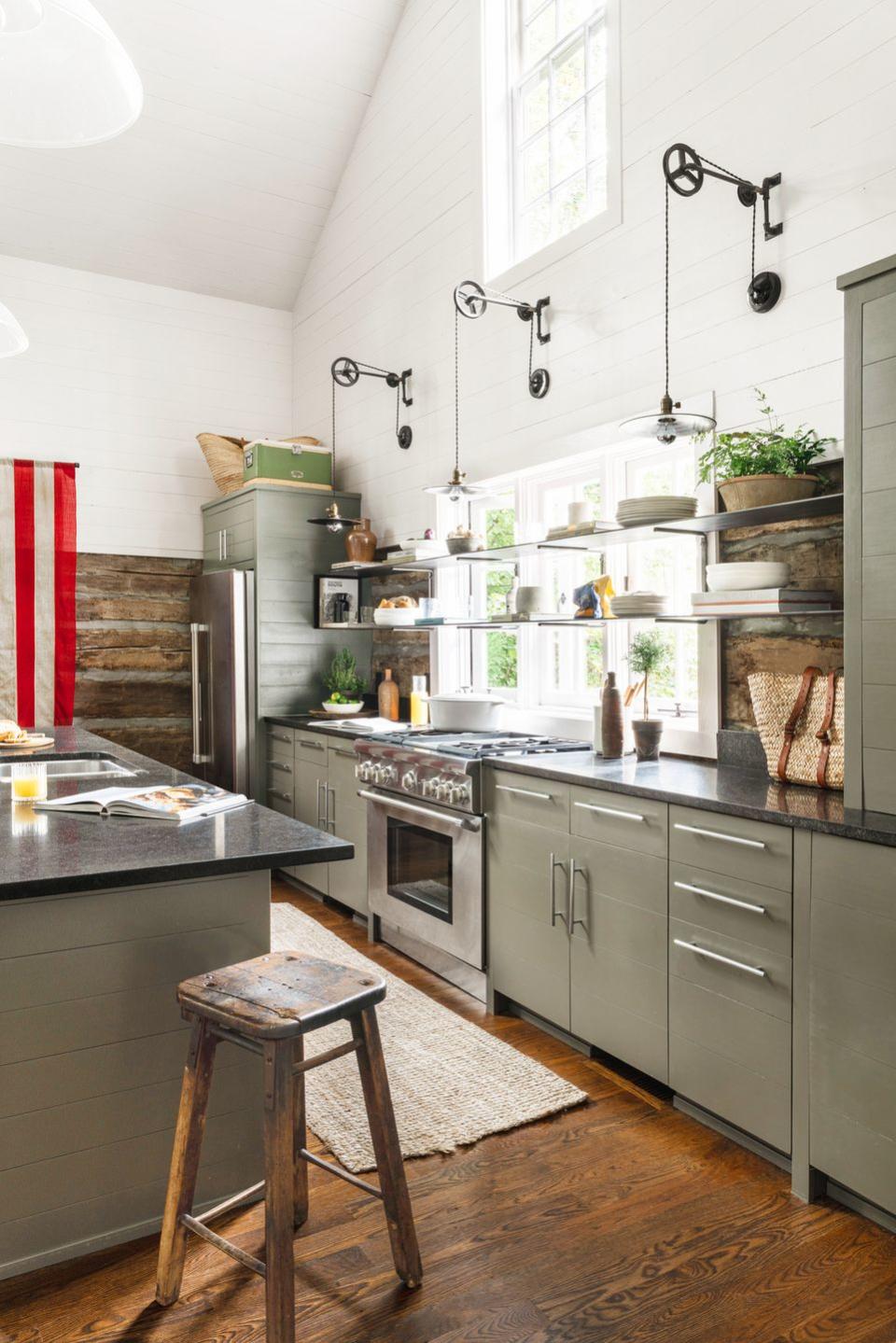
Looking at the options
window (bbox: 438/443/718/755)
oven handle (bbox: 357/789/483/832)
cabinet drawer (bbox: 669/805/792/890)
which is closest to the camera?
cabinet drawer (bbox: 669/805/792/890)

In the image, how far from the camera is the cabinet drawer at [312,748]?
474 centimetres

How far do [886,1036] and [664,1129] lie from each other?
0.78 metres

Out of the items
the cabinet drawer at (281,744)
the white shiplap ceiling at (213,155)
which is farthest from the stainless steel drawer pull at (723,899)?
the white shiplap ceiling at (213,155)

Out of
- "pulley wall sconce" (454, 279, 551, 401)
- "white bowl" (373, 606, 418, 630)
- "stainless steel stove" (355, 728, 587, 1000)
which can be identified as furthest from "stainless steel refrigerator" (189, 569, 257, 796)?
"pulley wall sconce" (454, 279, 551, 401)

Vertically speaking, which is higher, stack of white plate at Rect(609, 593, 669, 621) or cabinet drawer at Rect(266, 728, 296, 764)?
stack of white plate at Rect(609, 593, 669, 621)

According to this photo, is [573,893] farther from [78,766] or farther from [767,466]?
[78,766]

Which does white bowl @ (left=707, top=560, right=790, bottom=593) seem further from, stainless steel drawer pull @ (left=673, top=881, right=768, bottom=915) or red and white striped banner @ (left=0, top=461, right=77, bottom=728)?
red and white striped banner @ (left=0, top=461, right=77, bottom=728)

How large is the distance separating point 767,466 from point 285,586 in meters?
3.27

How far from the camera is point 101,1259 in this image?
1.97 metres

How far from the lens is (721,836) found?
2.41 meters

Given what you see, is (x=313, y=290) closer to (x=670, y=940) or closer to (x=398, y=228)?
(x=398, y=228)

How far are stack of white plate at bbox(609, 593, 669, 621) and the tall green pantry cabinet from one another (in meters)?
2.67

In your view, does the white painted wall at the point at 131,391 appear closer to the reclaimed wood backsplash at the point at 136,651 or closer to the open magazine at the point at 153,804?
the reclaimed wood backsplash at the point at 136,651

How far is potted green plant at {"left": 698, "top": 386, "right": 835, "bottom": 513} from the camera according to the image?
2.76m
